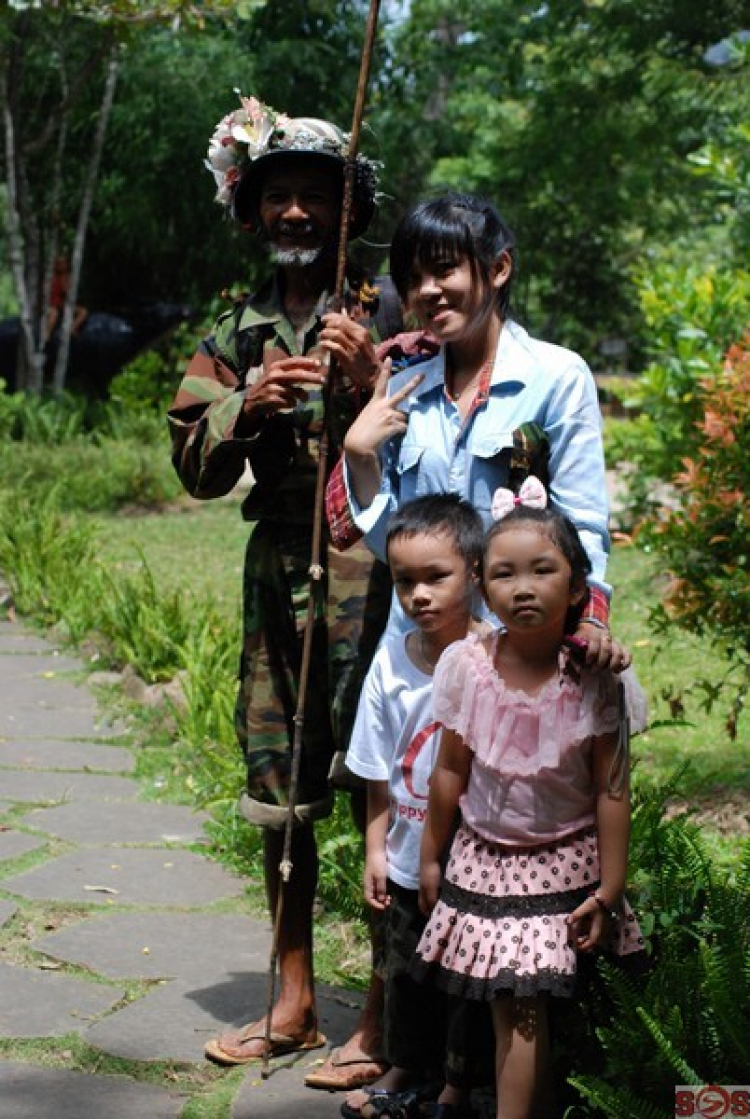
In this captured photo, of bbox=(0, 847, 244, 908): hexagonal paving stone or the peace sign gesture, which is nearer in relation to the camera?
the peace sign gesture

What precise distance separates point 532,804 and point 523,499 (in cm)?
52

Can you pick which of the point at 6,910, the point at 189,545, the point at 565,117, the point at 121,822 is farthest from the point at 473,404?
the point at 565,117

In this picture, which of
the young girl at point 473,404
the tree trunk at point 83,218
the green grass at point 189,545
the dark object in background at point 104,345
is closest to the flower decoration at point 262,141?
Result: the young girl at point 473,404

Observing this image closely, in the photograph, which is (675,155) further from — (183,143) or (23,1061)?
(23,1061)

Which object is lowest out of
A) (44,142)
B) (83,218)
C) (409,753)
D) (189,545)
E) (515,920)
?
(189,545)

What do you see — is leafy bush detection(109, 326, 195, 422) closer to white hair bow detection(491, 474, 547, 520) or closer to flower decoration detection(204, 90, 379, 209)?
flower decoration detection(204, 90, 379, 209)

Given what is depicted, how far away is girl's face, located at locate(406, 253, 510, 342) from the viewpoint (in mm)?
3053

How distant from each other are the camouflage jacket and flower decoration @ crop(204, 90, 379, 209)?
27 cm

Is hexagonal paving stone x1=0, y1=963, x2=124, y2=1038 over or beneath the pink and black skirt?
beneath

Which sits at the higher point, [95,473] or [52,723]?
[95,473]

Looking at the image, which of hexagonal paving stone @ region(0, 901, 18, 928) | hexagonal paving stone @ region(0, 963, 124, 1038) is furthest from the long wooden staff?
hexagonal paving stone @ region(0, 901, 18, 928)

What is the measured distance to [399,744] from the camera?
3.15 metres

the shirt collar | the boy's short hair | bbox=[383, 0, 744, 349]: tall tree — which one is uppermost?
bbox=[383, 0, 744, 349]: tall tree

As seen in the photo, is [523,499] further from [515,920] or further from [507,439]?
[515,920]
